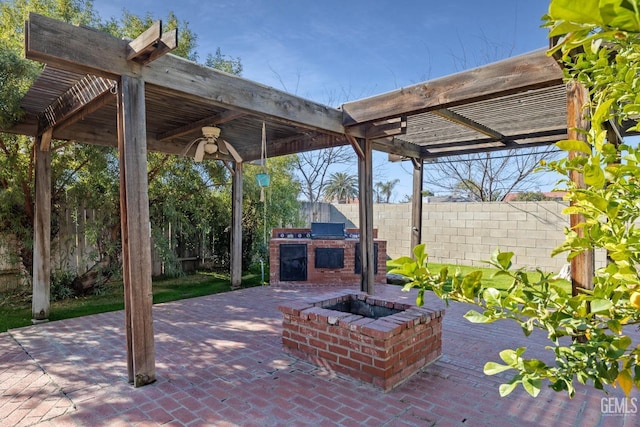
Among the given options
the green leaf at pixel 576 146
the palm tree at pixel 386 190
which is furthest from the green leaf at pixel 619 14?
the palm tree at pixel 386 190

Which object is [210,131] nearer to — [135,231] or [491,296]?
[135,231]

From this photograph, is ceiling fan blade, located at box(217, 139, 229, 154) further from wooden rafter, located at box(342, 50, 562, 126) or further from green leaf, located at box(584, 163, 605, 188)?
green leaf, located at box(584, 163, 605, 188)

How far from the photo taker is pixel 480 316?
0.86 metres

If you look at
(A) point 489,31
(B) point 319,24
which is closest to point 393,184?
(A) point 489,31

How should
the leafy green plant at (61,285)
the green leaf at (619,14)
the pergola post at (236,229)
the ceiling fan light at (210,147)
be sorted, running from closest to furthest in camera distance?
the green leaf at (619,14)
the ceiling fan light at (210,147)
the leafy green plant at (61,285)
the pergola post at (236,229)

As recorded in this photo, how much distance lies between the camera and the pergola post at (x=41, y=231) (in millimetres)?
4734

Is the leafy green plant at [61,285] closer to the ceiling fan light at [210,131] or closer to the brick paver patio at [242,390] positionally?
the brick paver patio at [242,390]

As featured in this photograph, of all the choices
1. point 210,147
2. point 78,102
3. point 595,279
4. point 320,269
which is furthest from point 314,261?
point 595,279

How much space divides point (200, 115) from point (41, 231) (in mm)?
2652

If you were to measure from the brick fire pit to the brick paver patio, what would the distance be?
0.10 m

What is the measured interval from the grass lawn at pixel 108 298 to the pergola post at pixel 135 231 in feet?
9.16

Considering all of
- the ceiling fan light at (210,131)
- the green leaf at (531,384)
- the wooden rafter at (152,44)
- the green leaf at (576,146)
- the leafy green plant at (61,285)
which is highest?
the wooden rafter at (152,44)

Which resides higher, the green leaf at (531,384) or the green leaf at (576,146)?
the green leaf at (576,146)

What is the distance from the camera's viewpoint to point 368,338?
290cm
